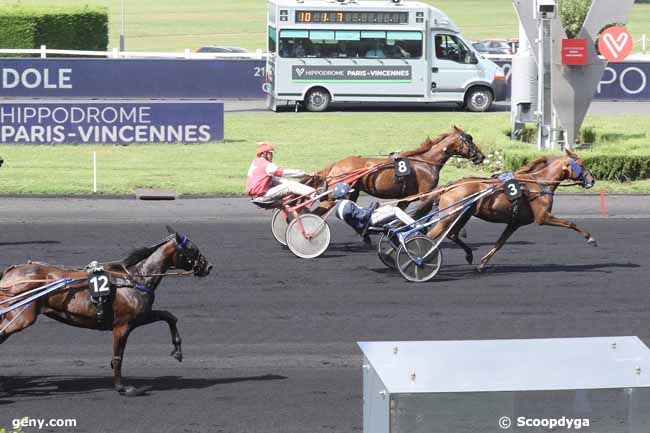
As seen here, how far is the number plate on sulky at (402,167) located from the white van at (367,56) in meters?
17.7

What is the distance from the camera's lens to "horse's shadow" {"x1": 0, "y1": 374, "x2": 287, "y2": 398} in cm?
980

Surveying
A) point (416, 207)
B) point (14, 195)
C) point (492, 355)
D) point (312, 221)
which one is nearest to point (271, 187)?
point (312, 221)

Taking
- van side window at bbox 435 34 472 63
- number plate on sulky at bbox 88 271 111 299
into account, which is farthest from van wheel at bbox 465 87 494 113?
number plate on sulky at bbox 88 271 111 299

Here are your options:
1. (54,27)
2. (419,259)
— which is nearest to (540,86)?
(419,259)

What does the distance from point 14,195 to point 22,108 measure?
15.8 ft

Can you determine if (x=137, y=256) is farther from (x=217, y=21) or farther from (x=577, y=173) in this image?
(x=217, y=21)

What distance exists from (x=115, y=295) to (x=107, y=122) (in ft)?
56.2

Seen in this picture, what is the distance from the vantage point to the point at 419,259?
14.0 meters

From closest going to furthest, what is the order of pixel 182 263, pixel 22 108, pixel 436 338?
1. pixel 182 263
2. pixel 436 338
3. pixel 22 108

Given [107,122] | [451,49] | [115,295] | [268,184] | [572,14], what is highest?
[572,14]

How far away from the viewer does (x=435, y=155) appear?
52.9 ft

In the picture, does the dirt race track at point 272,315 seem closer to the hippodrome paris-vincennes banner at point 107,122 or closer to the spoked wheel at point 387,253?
the spoked wheel at point 387,253

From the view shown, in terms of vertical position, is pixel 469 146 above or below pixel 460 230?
above

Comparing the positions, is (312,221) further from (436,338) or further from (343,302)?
(436,338)
